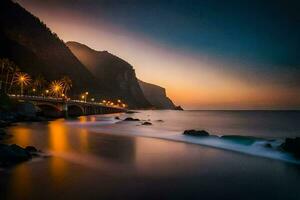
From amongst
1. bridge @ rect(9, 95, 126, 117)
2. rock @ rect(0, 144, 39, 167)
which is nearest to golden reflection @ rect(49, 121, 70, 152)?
rock @ rect(0, 144, 39, 167)

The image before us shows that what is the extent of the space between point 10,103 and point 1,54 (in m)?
94.6

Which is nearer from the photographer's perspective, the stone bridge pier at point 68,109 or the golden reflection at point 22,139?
the golden reflection at point 22,139

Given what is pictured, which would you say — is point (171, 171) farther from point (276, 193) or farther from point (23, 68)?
point (23, 68)

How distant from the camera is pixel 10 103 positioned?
227ft

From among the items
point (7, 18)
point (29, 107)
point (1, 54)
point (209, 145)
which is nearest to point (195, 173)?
point (209, 145)

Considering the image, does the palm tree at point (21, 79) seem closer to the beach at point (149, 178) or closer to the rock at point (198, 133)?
the rock at point (198, 133)

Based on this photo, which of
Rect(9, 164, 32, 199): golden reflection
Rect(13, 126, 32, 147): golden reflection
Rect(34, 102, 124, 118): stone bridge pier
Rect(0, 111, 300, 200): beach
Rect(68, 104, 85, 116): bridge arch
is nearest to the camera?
Rect(9, 164, 32, 199): golden reflection

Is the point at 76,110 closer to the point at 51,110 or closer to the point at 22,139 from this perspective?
the point at 51,110

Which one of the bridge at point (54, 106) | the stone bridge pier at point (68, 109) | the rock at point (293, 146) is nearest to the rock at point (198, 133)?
the rock at point (293, 146)

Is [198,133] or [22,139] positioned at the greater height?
[198,133]

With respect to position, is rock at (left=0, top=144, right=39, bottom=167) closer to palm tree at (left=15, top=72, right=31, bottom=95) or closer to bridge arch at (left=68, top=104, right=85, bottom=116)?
palm tree at (left=15, top=72, right=31, bottom=95)

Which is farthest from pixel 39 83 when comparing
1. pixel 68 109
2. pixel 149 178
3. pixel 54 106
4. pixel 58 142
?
pixel 149 178


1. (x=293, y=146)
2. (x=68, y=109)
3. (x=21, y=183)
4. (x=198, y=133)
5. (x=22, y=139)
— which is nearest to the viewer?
(x=21, y=183)

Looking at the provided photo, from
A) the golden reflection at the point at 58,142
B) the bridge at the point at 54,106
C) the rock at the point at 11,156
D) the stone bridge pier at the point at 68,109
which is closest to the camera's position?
the rock at the point at 11,156
